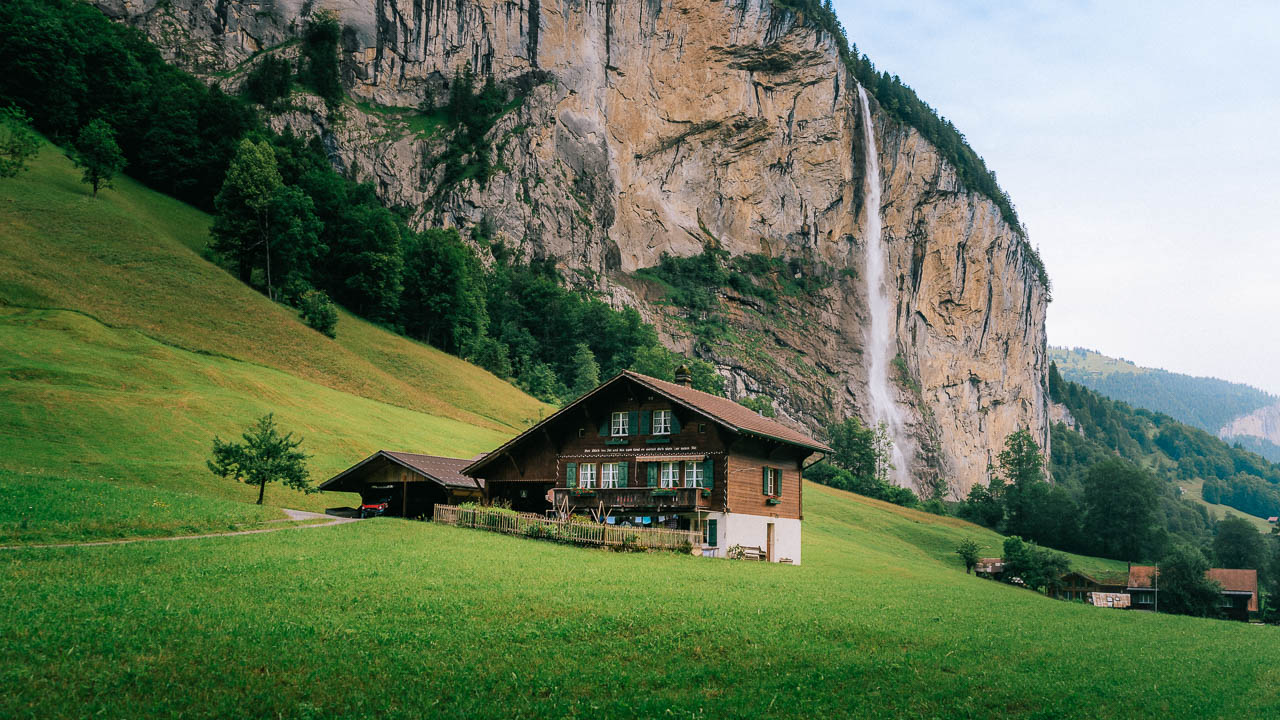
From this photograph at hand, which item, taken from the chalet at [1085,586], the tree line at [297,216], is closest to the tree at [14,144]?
the tree line at [297,216]

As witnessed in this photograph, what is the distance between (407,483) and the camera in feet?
133

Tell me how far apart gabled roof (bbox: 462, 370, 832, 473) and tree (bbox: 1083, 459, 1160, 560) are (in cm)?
5975

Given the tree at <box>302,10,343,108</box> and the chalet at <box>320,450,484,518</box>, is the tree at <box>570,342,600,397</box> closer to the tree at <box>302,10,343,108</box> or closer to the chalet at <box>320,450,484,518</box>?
the tree at <box>302,10,343,108</box>

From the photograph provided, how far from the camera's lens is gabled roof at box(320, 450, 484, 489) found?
39.3 metres

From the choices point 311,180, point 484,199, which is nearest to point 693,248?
point 484,199

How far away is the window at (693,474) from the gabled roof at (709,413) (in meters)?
2.38

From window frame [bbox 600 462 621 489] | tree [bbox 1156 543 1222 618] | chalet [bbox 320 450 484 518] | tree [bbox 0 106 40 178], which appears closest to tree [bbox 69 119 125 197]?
tree [bbox 0 106 40 178]

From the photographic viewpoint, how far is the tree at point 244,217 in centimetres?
7769

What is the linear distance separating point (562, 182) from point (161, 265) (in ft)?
198

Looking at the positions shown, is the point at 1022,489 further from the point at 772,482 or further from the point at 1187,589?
the point at 772,482

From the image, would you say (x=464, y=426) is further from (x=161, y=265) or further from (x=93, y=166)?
(x=93, y=166)

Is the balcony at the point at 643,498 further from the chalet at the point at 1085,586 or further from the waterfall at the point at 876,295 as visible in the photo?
the waterfall at the point at 876,295

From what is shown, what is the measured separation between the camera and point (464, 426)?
218ft

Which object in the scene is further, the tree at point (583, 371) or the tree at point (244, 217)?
the tree at point (583, 371)
